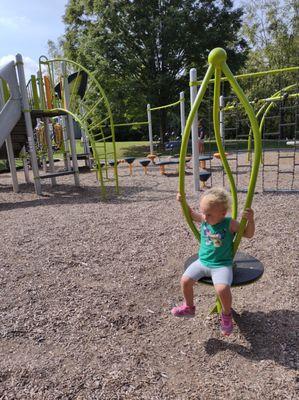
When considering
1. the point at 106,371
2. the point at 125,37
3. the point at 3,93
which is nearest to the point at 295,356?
the point at 106,371

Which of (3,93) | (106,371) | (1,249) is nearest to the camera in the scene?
(106,371)

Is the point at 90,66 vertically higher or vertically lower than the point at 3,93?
higher

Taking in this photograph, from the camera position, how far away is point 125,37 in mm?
19484

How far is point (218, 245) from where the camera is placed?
246 cm

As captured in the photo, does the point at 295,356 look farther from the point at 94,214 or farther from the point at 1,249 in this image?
the point at 94,214

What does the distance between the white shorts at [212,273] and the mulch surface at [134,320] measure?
427 mm

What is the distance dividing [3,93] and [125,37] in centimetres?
1301

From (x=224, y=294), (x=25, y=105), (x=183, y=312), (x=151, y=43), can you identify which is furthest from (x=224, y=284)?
(x=151, y=43)

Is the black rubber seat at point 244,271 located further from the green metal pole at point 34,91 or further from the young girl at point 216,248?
the green metal pole at point 34,91

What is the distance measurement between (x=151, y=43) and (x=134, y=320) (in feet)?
61.5

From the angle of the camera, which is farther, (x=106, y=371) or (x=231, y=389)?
(x=106, y=371)

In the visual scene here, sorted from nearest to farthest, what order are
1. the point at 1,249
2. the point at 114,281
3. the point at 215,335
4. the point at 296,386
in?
1. the point at 296,386
2. the point at 215,335
3. the point at 114,281
4. the point at 1,249

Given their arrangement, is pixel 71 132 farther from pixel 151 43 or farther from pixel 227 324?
pixel 151 43

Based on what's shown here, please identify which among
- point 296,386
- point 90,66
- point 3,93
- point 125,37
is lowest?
point 296,386
